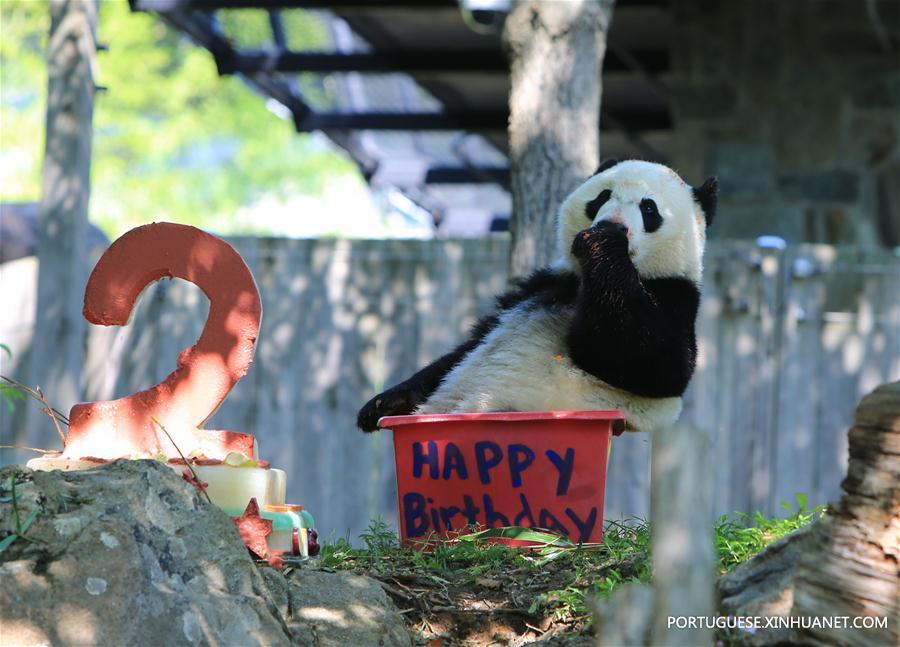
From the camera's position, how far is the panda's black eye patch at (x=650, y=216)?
447 centimetres

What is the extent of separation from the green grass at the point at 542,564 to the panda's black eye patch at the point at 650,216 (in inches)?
43.7

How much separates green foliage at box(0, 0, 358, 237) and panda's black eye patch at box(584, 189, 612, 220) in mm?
13500

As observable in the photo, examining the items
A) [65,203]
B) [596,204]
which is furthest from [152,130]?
[596,204]

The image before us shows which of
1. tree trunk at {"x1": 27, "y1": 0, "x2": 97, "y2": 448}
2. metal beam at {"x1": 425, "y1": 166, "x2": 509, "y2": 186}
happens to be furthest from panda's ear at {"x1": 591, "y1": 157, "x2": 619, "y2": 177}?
metal beam at {"x1": 425, "y1": 166, "x2": 509, "y2": 186}

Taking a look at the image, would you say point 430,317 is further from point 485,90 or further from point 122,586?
point 122,586

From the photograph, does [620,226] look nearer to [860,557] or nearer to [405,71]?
[860,557]

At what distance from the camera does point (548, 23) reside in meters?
5.67

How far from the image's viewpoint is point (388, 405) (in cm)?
479

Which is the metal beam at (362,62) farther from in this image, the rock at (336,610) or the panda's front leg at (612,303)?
the rock at (336,610)

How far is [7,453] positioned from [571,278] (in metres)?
4.92

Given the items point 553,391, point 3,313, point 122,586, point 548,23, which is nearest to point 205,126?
point 3,313

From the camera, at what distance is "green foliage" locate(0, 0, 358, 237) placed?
18875 mm

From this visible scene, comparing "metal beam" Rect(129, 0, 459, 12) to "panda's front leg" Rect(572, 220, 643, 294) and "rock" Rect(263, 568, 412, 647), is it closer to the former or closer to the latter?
"panda's front leg" Rect(572, 220, 643, 294)
